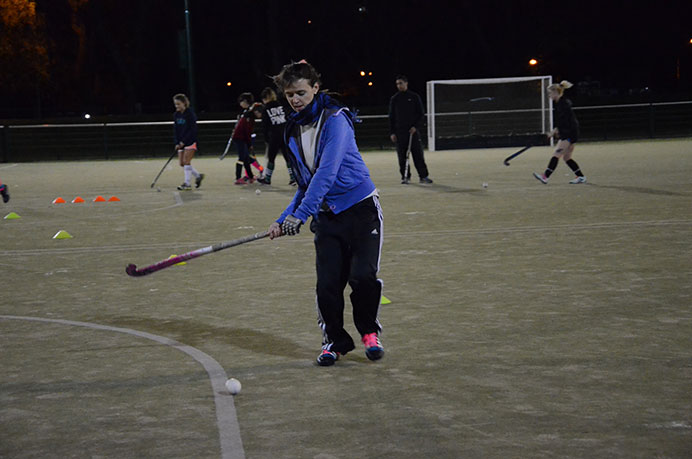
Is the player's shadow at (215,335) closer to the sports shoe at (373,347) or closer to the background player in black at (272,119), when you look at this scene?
the sports shoe at (373,347)

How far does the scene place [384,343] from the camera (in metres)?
5.84

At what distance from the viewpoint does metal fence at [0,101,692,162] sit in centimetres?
3438

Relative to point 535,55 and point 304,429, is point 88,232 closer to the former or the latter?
point 304,429

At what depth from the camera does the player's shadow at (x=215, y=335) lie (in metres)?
5.75

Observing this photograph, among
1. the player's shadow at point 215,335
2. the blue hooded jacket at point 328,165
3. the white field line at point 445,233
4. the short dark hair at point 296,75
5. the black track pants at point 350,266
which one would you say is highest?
the short dark hair at point 296,75

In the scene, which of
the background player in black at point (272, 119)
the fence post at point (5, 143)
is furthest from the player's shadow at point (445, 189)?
the fence post at point (5, 143)

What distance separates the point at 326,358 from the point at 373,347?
11.7 inches

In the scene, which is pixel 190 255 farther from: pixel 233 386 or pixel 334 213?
pixel 233 386

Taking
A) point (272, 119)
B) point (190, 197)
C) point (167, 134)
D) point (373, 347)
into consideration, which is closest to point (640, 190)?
point (272, 119)

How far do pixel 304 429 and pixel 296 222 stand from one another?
1.45 metres

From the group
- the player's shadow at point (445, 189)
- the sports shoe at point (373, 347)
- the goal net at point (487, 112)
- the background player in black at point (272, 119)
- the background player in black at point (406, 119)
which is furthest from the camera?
the goal net at point (487, 112)

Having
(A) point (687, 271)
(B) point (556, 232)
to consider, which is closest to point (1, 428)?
(A) point (687, 271)

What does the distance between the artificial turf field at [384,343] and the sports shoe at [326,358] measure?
0.06 m

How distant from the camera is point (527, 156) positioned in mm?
26266
